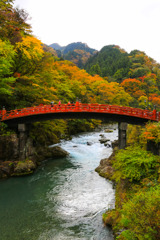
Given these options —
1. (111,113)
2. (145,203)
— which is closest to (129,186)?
(145,203)

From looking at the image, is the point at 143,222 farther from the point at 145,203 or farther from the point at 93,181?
the point at 93,181

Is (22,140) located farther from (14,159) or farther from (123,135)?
(123,135)

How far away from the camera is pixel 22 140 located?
2019 cm

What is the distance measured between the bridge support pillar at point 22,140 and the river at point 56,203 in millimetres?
2759

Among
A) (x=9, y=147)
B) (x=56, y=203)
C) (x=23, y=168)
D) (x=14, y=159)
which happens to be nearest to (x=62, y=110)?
(x=9, y=147)

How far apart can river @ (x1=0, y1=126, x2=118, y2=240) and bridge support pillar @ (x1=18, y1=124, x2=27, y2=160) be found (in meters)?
2.76

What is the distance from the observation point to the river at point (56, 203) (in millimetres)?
9891

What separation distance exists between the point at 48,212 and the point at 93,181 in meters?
6.04

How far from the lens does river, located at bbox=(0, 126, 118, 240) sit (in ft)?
32.4

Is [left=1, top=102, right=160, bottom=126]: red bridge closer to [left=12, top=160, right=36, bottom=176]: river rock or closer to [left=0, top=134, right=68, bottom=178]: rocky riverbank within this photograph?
[left=0, top=134, right=68, bottom=178]: rocky riverbank

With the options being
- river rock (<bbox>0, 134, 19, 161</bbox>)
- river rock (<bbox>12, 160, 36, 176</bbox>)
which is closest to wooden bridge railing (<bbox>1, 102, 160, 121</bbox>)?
river rock (<bbox>0, 134, 19, 161</bbox>)

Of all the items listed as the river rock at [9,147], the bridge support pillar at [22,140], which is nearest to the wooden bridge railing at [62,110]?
the bridge support pillar at [22,140]

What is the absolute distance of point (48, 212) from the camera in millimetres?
11969

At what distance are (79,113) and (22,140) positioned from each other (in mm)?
7939
